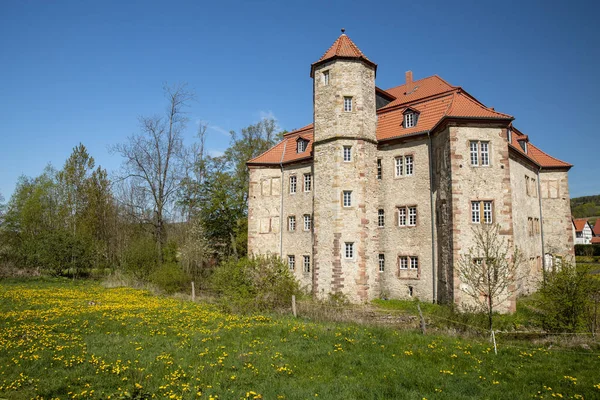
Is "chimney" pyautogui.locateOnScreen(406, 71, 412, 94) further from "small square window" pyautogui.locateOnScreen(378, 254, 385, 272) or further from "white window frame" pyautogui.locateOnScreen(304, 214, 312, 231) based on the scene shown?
"small square window" pyautogui.locateOnScreen(378, 254, 385, 272)

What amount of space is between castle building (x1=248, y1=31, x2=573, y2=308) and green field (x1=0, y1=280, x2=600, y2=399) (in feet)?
30.0

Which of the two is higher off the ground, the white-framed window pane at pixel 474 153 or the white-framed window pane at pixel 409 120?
the white-framed window pane at pixel 409 120

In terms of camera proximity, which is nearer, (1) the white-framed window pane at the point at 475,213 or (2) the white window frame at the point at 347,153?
(1) the white-framed window pane at the point at 475,213

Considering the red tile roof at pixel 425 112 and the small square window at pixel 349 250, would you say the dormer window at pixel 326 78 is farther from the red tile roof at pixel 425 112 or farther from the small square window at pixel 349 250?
the small square window at pixel 349 250

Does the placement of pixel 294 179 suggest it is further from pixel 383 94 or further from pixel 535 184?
pixel 535 184

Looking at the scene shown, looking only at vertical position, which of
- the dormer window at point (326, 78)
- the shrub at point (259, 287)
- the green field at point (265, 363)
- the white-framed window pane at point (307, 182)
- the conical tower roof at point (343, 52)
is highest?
the conical tower roof at point (343, 52)

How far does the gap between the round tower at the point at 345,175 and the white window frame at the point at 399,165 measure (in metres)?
1.35

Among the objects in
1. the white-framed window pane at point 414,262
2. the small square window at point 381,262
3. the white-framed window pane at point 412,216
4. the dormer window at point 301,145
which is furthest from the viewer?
the dormer window at point 301,145

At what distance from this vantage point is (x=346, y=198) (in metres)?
23.0

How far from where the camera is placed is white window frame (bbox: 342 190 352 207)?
2286 cm

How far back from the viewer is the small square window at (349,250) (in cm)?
2225

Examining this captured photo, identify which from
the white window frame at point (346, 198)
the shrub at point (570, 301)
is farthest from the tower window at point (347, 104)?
Result: the shrub at point (570, 301)

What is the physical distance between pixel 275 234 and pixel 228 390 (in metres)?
21.4

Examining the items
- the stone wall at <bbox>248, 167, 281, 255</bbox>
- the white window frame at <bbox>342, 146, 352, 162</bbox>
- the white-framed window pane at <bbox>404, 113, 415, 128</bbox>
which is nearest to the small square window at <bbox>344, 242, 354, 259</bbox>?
the white window frame at <bbox>342, 146, 352, 162</bbox>
